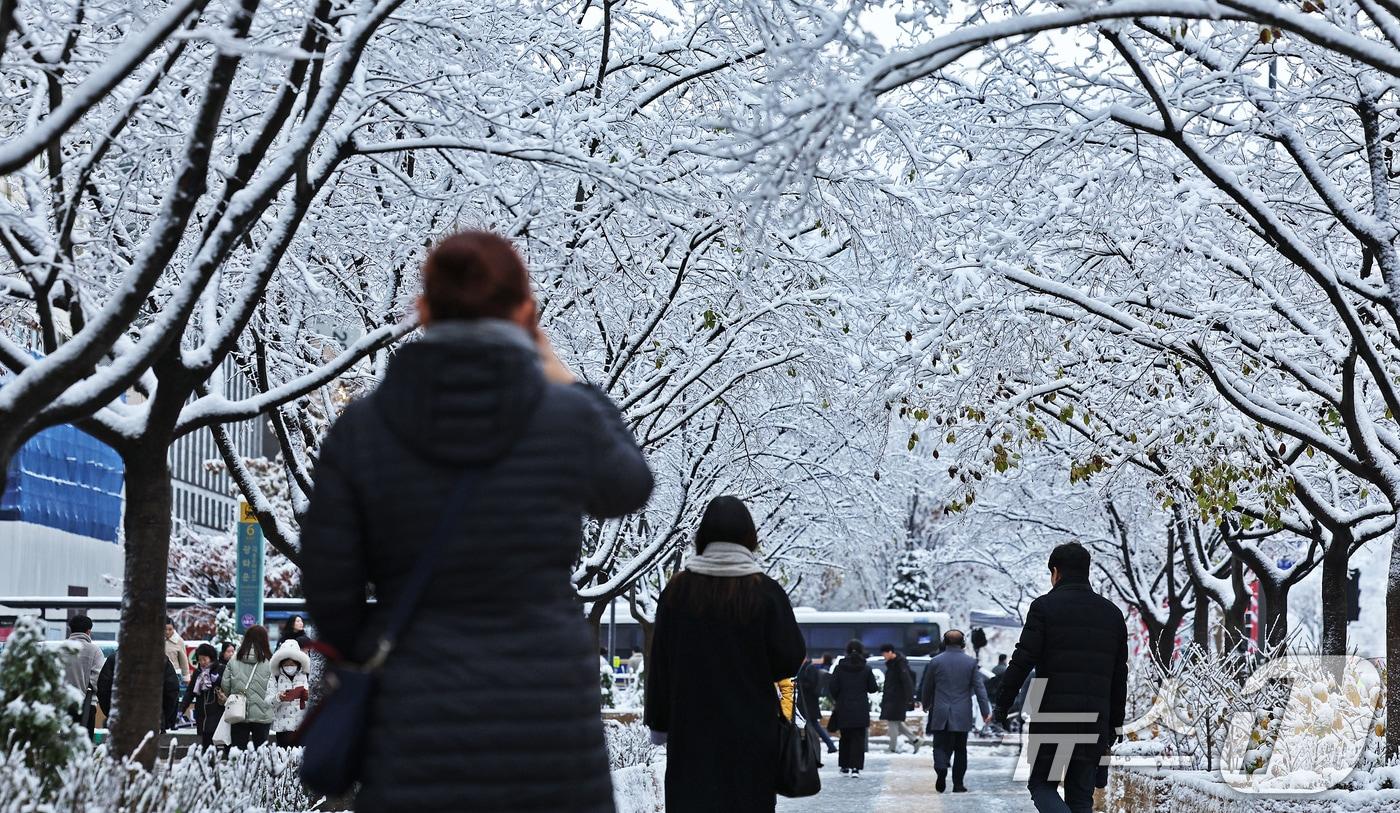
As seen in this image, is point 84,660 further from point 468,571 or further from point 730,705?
point 468,571

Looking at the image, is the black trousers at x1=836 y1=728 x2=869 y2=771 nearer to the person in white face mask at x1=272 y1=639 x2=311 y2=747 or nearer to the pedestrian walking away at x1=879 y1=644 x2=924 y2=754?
the pedestrian walking away at x1=879 y1=644 x2=924 y2=754

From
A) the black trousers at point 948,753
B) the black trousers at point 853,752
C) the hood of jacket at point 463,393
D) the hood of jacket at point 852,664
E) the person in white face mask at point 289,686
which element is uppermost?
the hood of jacket at point 463,393

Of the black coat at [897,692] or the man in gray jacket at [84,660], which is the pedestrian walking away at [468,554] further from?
the black coat at [897,692]

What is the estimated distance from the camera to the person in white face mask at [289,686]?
54.9 feet

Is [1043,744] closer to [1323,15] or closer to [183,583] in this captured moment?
[1323,15]

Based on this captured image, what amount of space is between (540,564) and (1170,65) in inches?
387

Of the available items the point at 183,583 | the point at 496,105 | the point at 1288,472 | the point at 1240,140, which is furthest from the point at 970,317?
the point at 183,583

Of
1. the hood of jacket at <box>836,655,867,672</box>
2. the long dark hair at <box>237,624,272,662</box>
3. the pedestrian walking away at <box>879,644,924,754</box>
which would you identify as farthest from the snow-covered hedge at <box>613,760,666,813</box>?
the pedestrian walking away at <box>879,644,924,754</box>

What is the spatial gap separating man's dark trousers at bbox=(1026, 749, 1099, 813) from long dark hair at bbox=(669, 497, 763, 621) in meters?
3.02

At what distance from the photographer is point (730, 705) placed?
21.0ft

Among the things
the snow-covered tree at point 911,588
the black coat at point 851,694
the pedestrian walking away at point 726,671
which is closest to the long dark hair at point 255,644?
the black coat at point 851,694

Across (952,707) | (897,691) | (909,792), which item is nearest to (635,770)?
(909,792)

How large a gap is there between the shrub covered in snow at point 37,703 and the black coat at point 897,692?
21.9 m

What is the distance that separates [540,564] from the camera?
326cm
